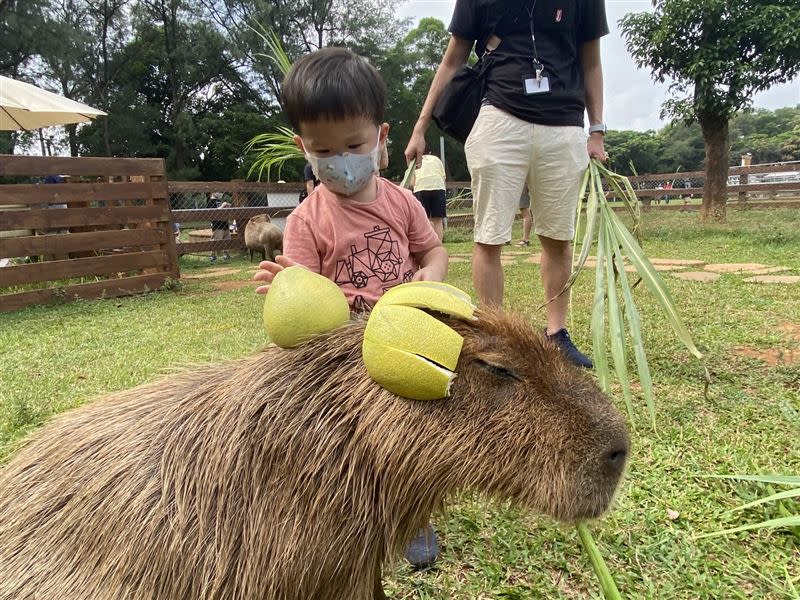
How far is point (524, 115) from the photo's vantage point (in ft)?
8.98

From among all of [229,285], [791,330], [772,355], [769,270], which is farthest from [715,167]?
[229,285]

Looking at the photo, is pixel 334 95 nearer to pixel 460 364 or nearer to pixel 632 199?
pixel 460 364

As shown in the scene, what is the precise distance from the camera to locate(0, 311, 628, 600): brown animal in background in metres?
1.00

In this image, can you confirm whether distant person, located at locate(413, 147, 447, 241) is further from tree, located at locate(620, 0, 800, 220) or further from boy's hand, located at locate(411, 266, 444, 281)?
tree, located at locate(620, 0, 800, 220)

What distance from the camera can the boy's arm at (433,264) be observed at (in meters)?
1.68

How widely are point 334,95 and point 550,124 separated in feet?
5.67

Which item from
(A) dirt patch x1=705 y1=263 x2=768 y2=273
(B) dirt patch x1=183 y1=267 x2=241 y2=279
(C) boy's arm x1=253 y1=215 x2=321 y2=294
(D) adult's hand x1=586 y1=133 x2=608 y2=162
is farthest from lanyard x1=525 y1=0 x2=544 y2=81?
(B) dirt patch x1=183 y1=267 x2=241 y2=279

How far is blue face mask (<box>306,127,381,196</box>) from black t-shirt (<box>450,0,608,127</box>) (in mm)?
1400

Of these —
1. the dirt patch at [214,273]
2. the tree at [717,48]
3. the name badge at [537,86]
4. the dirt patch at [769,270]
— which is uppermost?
the tree at [717,48]

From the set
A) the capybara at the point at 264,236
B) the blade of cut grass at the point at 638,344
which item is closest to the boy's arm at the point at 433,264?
the blade of cut grass at the point at 638,344

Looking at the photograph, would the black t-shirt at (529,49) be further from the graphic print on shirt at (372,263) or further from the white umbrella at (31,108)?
the white umbrella at (31,108)

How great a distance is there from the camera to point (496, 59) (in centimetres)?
281

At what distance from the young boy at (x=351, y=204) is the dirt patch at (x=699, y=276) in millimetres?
4706

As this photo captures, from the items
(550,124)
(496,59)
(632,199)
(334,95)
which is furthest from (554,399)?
(496,59)
